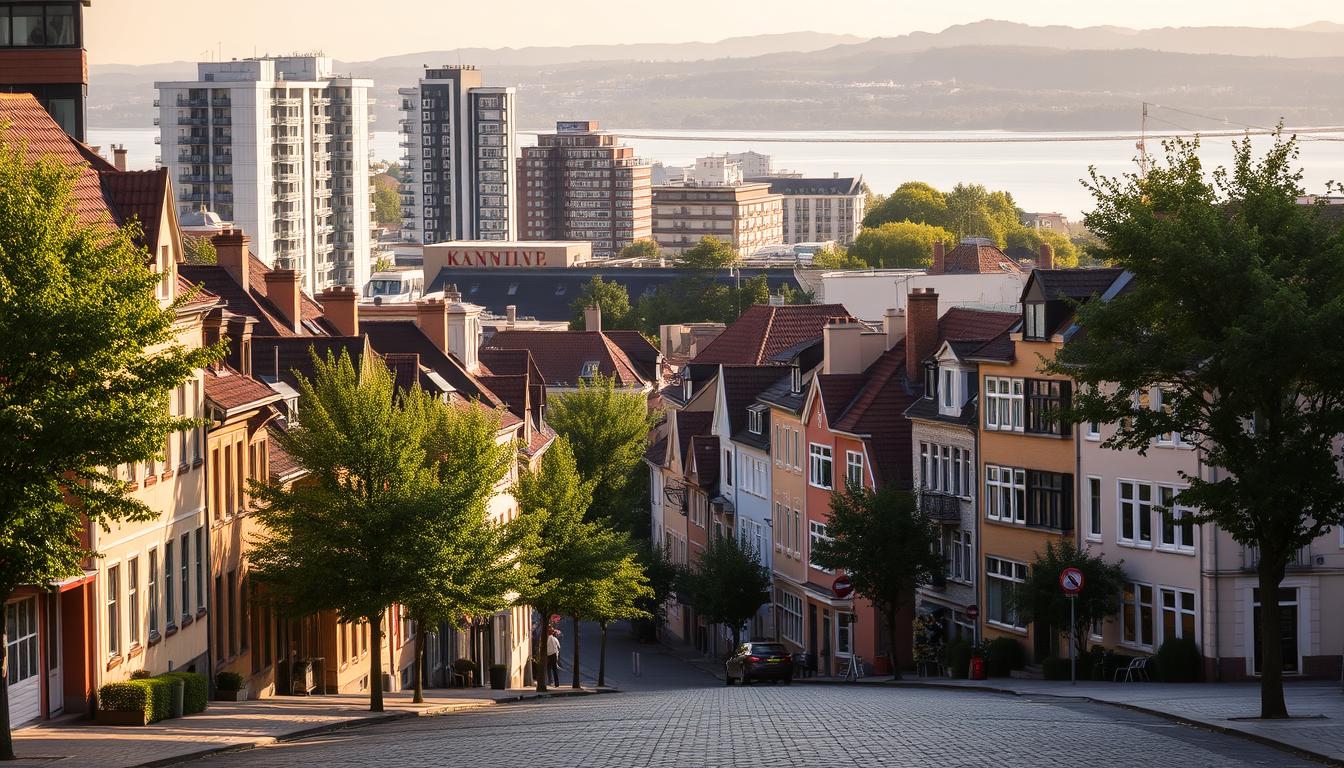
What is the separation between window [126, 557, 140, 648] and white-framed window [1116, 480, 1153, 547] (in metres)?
30.1

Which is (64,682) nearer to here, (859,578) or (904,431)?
(859,578)

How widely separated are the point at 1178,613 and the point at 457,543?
23.1m

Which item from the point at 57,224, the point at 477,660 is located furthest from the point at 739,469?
the point at 57,224

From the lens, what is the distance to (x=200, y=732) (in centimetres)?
3500

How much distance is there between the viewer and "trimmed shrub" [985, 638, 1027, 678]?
60.8m

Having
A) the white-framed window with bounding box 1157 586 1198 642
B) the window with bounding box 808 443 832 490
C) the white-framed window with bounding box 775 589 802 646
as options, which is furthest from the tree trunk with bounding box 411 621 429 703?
the white-framed window with bounding box 775 589 802 646

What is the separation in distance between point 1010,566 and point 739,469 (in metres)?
24.6

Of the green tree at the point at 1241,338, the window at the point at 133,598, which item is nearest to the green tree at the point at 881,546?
the green tree at the point at 1241,338

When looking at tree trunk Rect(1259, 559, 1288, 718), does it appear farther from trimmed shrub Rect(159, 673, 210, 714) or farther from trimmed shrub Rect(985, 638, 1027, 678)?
trimmed shrub Rect(985, 638, 1027, 678)

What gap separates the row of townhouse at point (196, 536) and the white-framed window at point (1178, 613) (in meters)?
19.6

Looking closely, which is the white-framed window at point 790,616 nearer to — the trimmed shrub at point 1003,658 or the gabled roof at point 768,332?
the trimmed shrub at point 1003,658

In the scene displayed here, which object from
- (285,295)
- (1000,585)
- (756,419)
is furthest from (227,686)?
(756,419)

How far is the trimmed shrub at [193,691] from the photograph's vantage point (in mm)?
38841

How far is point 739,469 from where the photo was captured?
8638cm
